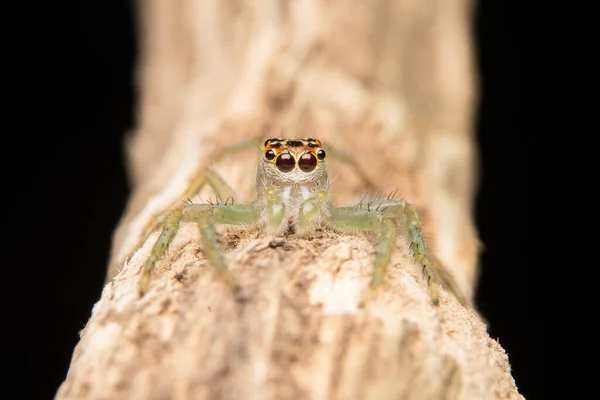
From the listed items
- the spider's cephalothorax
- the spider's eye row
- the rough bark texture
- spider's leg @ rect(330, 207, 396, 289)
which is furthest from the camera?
the spider's eye row

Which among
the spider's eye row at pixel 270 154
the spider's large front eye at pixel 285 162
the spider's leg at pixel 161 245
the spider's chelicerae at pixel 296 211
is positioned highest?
the spider's eye row at pixel 270 154

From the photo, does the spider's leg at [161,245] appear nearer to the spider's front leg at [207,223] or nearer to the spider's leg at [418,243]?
the spider's front leg at [207,223]

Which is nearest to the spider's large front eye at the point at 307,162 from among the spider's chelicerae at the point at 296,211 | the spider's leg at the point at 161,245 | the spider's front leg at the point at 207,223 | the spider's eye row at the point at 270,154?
the spider's chelicerae at the point at 296,211

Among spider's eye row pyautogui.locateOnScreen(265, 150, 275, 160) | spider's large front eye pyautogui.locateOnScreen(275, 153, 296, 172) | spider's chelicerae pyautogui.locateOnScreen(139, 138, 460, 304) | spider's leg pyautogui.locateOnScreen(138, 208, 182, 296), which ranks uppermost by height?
spider's eye row pyautogui.locateOnScreen(265, 150, 275, 160)

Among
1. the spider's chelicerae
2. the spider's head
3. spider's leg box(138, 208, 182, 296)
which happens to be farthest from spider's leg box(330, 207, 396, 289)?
spider's leg box(138, 208, 182, 296)

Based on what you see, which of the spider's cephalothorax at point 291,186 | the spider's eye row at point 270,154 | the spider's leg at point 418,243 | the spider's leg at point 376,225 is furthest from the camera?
the spider's eye row at point 270,154

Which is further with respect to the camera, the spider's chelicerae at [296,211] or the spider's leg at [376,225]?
the spider's chelicerae at [296,211]

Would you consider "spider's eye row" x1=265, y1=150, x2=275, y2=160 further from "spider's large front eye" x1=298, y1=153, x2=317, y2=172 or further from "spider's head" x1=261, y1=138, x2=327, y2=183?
"spider's large front eye" x1=298, y1=153, x2=317, y2=172

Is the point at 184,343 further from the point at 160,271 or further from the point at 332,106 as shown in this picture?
the point at 332,106

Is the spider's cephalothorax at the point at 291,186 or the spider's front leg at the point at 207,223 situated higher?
the spider's cephalothorax at the point at 291,186
